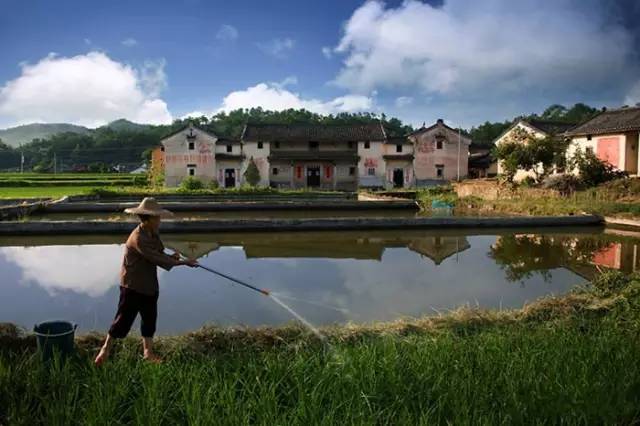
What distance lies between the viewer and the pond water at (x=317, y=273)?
19.0ft

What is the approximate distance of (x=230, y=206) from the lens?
61.0 feet

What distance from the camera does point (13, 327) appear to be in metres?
4.30

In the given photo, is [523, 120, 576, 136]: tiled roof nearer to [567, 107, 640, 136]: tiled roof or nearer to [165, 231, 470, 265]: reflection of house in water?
[567, 107, 640, 136]: tiled roof

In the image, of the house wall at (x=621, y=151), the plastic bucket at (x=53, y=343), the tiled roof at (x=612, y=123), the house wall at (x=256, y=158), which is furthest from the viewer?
the house wall at (x=256, y=158)

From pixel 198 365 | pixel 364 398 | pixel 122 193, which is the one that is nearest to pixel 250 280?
pixel 198 365

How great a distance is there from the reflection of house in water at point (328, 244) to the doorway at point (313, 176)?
2024 cm

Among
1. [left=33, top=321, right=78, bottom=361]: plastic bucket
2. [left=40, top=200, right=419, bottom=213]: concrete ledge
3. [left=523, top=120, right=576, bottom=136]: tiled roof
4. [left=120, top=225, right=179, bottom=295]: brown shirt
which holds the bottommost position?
[left=33, top=321, right=78, bottom=361]: plastic bucket

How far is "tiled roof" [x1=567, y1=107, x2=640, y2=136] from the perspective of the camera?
68.2 feet

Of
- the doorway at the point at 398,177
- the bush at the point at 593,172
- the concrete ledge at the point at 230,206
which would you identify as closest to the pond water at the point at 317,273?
the concrete ledge at the point at 230,206

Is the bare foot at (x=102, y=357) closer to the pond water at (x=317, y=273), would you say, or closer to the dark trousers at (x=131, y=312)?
the dark trousers at (x=131, y=312)

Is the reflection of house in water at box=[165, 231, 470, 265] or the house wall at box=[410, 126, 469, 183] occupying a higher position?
the house wall at box=[410, 126, 469, 183]

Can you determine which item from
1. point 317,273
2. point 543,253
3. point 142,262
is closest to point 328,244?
point 317,273

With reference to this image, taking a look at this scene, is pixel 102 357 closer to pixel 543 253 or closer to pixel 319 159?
pixel 543 253

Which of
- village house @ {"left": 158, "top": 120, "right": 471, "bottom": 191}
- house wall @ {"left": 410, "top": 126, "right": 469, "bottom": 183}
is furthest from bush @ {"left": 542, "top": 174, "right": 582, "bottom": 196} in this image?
house wall @ {"left": 410, "top": 126, "right": 469, "bottom": 183}
